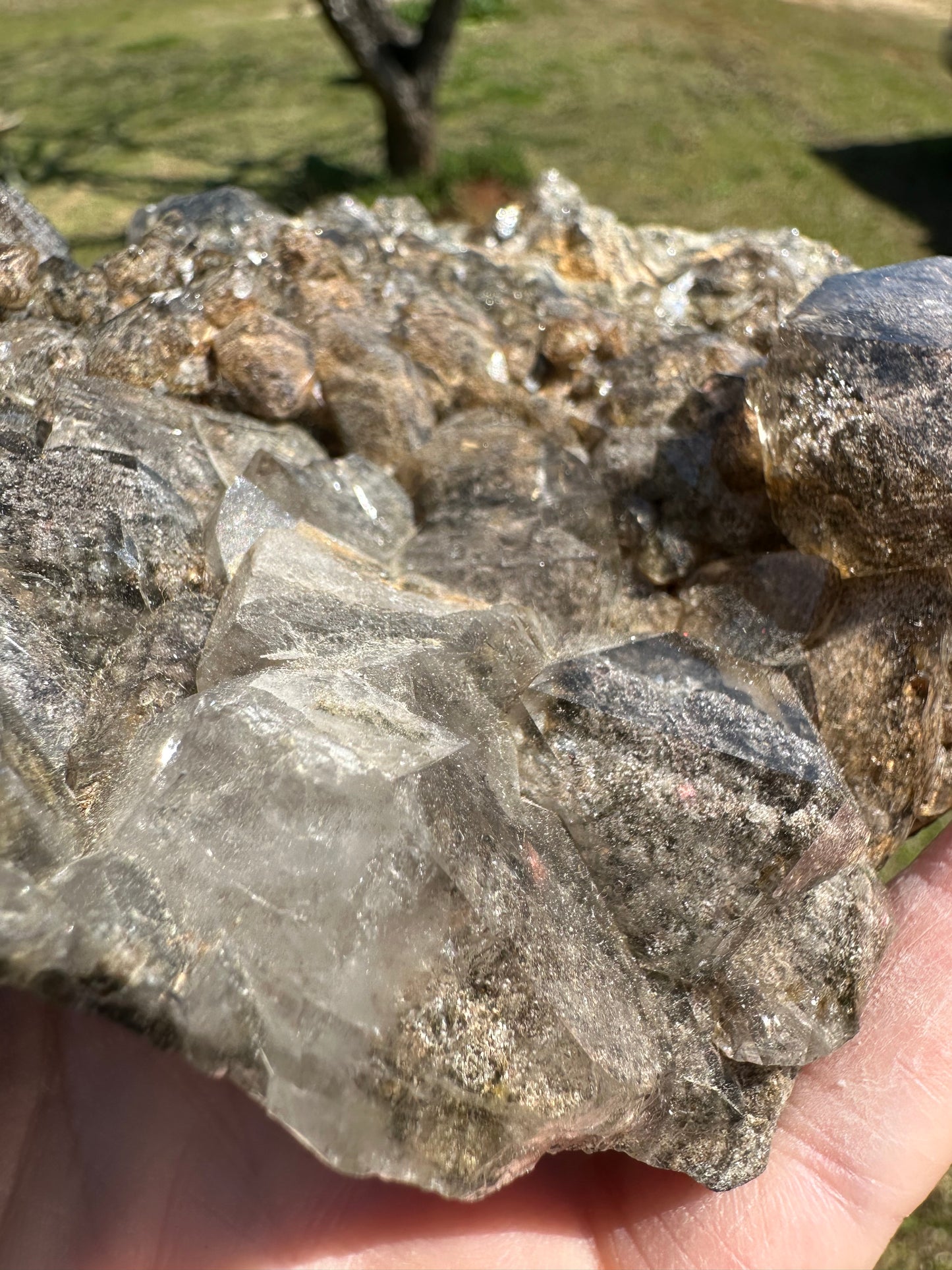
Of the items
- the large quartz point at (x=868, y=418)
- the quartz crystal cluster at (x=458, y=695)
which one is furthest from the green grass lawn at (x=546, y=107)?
the large quartz point at (x=868, y=418)

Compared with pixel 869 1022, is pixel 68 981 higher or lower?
higher

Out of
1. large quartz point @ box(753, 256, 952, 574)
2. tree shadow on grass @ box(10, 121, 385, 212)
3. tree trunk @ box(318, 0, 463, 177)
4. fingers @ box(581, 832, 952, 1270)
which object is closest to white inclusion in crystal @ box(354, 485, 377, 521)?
large quartz point @ box(753, 256, 952, 574)

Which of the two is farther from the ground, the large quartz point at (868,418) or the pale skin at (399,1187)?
the large quartz point at (868,418)

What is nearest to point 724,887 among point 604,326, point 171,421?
point 171,421

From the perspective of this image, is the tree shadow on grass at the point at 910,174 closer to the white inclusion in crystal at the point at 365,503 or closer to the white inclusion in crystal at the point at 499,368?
the white inclusion in crystal at the point at 499,368

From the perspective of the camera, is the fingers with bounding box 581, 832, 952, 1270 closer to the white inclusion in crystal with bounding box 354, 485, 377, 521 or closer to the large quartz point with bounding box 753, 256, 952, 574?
the large quartz point with bounding box 753, 256, 952, 574

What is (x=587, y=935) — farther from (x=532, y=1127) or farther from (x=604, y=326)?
(x=604, y=326)

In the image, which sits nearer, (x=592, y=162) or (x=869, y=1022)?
(x=869, y=1022)
